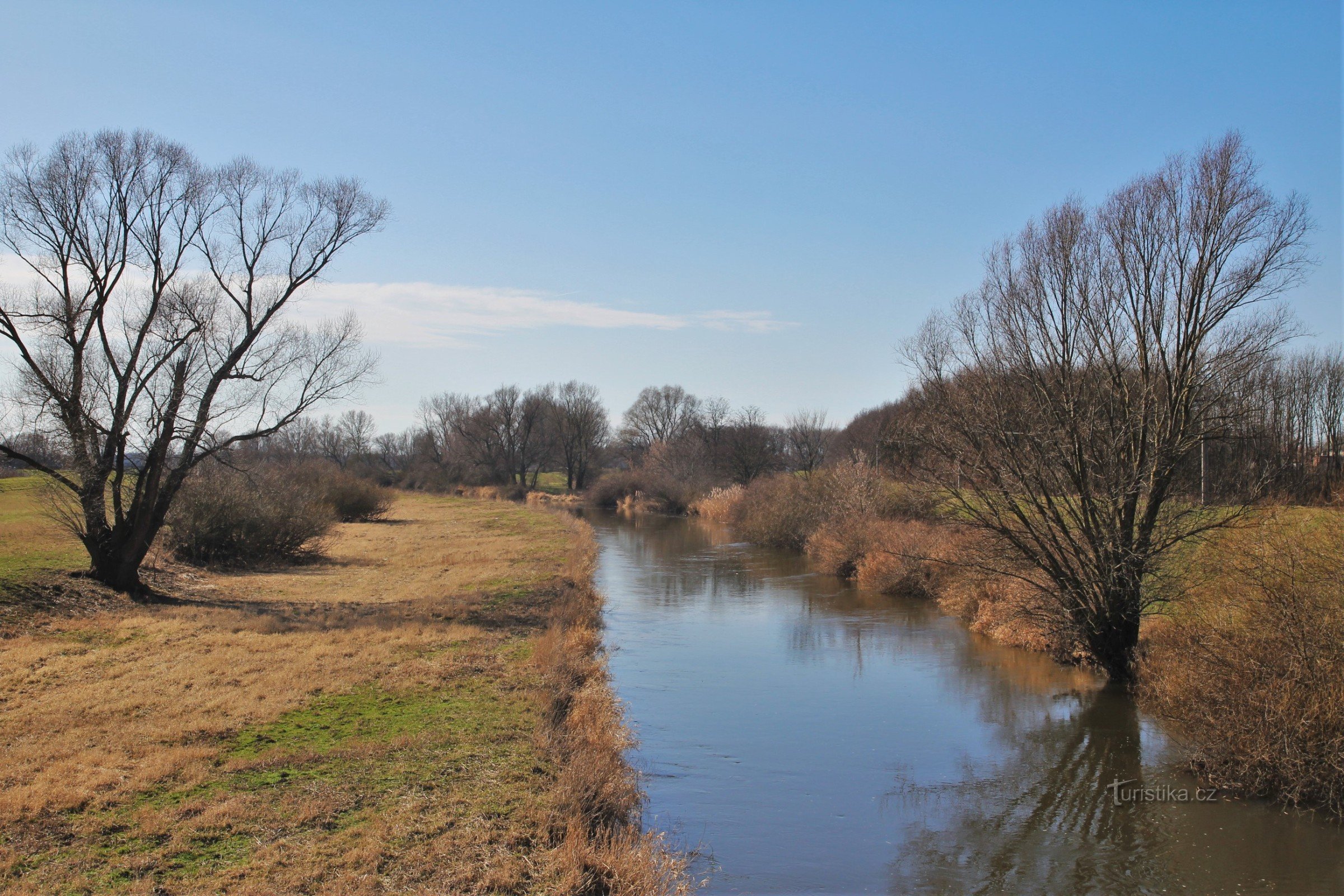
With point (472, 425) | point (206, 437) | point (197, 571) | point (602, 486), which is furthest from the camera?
point (472, 425)

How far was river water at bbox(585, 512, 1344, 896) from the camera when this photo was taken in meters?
7.96

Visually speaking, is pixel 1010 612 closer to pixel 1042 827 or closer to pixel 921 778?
pixel 921 778

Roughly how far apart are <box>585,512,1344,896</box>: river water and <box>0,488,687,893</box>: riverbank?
1.05 m

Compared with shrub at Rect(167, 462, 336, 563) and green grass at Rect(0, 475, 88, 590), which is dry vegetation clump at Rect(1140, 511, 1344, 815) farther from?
shrub at Rect(167, 462, 336, 563)

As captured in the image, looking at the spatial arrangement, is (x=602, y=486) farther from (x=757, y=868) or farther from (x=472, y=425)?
(x=757, y=868)

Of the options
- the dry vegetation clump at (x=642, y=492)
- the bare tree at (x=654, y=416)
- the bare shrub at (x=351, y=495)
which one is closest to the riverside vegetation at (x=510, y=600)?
the bare shrub at (x=351, y=495)

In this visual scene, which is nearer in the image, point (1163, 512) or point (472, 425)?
point (1163, 512)

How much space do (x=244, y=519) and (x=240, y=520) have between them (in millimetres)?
129

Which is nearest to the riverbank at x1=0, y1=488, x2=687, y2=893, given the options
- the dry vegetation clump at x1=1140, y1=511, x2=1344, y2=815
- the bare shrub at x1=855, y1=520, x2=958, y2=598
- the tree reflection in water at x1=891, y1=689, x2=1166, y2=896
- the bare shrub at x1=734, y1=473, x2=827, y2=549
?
the tree reflection in water at x1=891, y1=689, x2=1166, y2=896

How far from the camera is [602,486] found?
226ft

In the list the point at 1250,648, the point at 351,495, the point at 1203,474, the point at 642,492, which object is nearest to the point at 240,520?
the point at 351,495

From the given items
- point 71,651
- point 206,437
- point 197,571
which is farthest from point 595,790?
point 197,571

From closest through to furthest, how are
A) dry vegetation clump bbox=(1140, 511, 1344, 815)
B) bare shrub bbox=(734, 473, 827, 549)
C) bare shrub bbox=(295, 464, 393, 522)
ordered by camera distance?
dry vegetation clump bbox=(1140, 511, 1344, 815)
bare shrub bbox=(734, 473, 827, 549)
bare shrub bbox=(295, 464, 393, 522)

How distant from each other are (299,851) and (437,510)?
171ft
